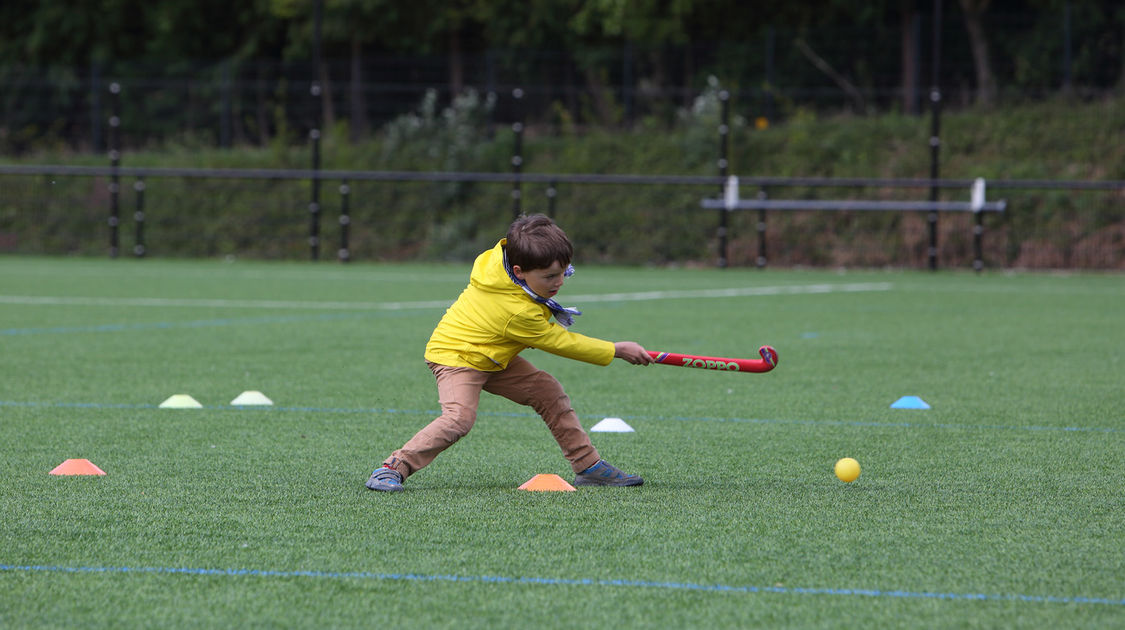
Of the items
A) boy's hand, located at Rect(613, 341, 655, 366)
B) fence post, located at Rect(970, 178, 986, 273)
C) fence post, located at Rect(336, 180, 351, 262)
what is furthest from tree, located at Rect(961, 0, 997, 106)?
boy's hand, located at Rect(613, 341, 655, 366)

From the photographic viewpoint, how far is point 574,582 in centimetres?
338

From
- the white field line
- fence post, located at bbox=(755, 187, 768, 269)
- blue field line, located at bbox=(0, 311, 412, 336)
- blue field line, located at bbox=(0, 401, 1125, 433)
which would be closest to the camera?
blue field line, located at bbox=(0, 401, 1125, 433)

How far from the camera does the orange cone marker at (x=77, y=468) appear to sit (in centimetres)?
475

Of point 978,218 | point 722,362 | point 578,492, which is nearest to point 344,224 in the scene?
point 978,218

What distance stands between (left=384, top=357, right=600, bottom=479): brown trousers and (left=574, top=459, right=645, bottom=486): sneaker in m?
0.03

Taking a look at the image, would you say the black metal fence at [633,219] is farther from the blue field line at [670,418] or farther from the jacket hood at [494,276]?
the jacket hood at [494,276]

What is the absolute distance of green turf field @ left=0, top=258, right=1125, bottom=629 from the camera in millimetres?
3238

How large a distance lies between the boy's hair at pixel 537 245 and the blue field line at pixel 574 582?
123cm

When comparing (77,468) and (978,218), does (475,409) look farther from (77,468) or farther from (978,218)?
(978,218)

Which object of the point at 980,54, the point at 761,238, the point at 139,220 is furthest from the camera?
the point at 980,54

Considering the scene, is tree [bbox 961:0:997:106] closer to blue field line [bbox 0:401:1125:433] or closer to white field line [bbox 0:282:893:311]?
white field line [bbox 0:282:893:311]

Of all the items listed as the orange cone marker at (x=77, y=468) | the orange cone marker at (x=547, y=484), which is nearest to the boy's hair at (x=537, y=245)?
the orange cone marker at (x=547, y=484)

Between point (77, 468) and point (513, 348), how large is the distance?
1570 millimetres

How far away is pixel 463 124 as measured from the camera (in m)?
25.9
